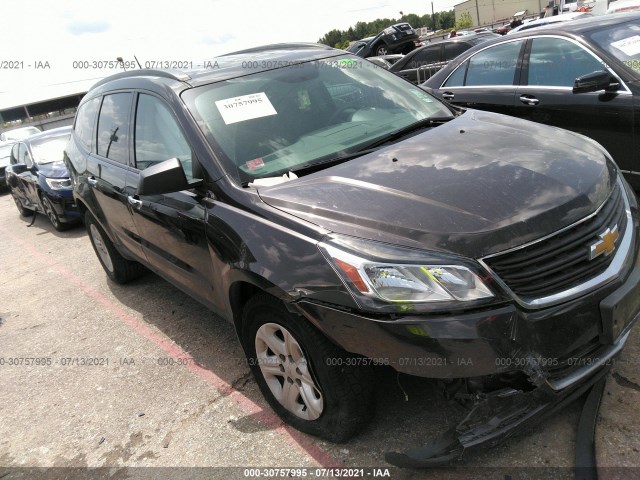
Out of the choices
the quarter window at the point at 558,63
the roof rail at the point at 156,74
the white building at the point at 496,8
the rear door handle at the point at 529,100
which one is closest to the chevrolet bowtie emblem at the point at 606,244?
the roof rail at the point at 156,74

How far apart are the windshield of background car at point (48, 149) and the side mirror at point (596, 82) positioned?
7.79 m

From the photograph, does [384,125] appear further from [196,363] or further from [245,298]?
[196,363]

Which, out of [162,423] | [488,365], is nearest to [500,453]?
[488,365]

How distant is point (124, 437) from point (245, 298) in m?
1.14

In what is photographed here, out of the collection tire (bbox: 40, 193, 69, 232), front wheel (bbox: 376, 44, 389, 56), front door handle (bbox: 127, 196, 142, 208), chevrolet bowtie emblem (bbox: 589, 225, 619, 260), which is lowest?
tire (bbox: 40, 193, 69, 232)

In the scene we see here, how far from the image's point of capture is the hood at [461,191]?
2047 mm

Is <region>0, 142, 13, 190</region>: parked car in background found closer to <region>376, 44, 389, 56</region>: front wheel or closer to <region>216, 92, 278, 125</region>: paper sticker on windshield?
<region>376, 44, 389, 56</region>: front wheel

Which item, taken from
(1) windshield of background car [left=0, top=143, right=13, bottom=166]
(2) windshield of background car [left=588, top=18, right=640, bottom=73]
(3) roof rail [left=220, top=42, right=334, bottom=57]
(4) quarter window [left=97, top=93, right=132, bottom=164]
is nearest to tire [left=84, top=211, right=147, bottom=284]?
(4) quarter window [left=97, top=93, right=132, bottom=164]

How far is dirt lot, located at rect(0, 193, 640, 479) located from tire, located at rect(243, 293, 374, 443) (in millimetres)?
141

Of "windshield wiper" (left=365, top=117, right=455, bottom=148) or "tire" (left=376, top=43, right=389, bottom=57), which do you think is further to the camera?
"tire" (left=376, top=43, right=389, bottom=57)

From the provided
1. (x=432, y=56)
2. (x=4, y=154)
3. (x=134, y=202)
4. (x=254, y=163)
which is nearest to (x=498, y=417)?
(x=254, y=163)

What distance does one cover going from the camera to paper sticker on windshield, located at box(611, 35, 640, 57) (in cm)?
432

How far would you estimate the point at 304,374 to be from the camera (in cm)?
246

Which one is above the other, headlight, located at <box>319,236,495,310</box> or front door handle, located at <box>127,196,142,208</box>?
front door handle, located at <box>127,196,142,208</box>
